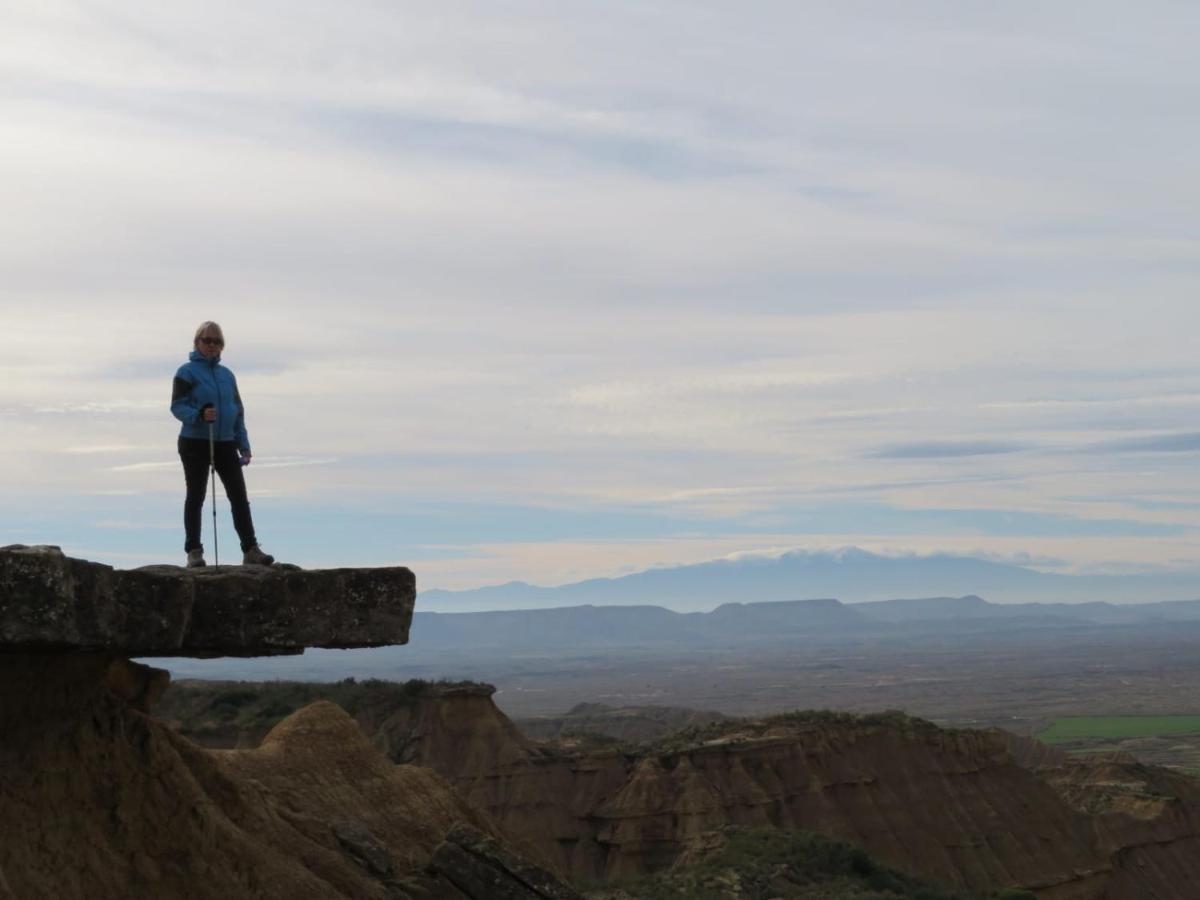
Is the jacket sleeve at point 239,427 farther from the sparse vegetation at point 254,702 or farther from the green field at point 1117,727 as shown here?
the green field at point 1117,727

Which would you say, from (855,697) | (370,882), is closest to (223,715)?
(370,882)

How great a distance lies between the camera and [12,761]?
40.9 ft

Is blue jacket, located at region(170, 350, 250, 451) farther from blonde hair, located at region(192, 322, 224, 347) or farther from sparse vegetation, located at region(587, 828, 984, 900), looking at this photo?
sparse vegetation, located at region(587, 828, 984, 900)

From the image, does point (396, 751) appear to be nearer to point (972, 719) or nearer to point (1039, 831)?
point (1039, 831)

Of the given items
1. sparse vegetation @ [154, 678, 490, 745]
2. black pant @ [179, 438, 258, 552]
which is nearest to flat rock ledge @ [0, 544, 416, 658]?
black pant @ [179, 438, 258, 552]

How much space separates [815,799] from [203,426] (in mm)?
41700

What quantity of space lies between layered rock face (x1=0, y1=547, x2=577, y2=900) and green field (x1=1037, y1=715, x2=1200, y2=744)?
119036 mm

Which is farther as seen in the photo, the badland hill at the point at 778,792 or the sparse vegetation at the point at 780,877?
the badland hill at the point at 778,792

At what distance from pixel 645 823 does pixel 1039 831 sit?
16044mm

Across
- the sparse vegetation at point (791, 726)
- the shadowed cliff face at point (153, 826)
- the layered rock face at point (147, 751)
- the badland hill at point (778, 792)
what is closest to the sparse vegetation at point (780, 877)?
the badland hill at point (778, 792)

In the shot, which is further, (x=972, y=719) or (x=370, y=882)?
(x=972, y=719)

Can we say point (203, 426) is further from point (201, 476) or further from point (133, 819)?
point (133, 819)

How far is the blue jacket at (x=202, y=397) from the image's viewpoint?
505 inches

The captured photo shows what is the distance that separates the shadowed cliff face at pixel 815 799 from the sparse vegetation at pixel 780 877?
352 cm
